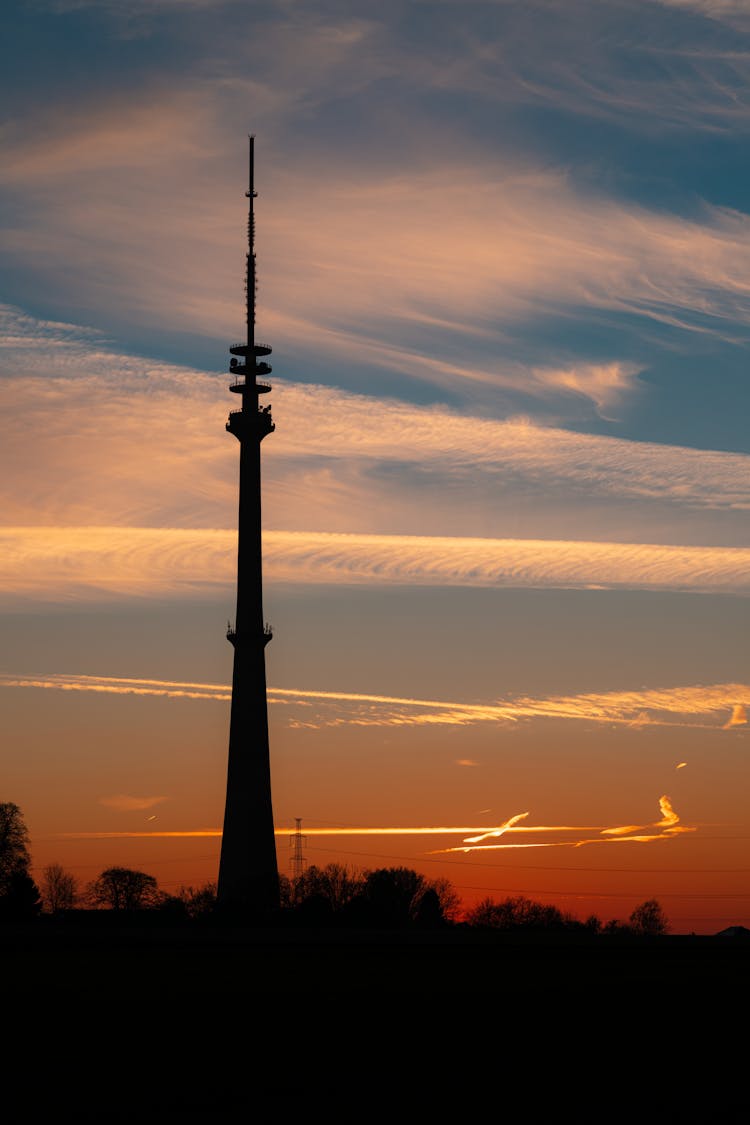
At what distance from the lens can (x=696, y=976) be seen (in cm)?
9269

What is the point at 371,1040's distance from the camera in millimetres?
52875

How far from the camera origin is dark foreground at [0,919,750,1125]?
39.6 m

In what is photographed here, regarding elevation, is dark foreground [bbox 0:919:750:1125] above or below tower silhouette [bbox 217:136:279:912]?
below

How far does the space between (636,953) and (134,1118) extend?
94950 millimetres

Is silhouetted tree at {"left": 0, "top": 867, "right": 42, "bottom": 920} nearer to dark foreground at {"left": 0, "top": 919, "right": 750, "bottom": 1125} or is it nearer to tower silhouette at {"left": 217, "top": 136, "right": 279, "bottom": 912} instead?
tower silhouette at {"left": 217, "top": 136, "right": 279, "bottom": 912}

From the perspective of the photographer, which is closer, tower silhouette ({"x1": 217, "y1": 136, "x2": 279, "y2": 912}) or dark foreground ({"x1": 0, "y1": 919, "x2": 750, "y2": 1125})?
dark foreground ({"x1": 0, "y1": 919, "x2": 750, "y2": 1125})

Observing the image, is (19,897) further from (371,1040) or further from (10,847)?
(371,1040)

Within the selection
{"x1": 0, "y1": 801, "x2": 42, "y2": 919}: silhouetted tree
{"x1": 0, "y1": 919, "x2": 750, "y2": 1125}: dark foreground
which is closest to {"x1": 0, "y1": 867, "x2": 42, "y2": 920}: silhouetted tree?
{"x1": 0, "y1": 801, "x2": 42, "y2": 919}: silhouetted tree

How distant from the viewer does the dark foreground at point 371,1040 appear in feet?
130

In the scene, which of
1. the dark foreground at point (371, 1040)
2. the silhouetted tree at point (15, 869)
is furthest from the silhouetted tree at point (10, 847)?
the dark foreground at point (371, 1040)

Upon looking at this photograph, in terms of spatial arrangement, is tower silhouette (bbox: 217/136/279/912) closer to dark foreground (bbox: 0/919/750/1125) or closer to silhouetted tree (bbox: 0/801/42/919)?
silhouetted tree (bbox: 0/801/42/919)

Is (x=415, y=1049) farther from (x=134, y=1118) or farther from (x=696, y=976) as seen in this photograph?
(x=696, y=976)

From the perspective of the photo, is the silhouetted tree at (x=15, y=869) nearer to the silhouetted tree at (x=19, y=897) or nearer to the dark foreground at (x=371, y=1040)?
the silhouetted tree at (x=19, y=897)

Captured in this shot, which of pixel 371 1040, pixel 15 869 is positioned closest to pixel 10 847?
pixel 15 869
